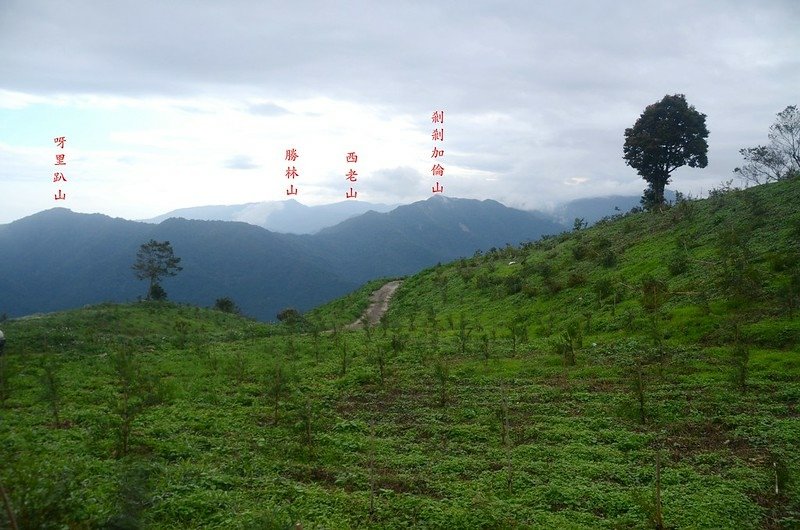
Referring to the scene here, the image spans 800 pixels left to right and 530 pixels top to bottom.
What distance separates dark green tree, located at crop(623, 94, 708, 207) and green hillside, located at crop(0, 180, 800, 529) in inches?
652

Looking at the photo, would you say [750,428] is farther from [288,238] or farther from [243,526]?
[288,238]

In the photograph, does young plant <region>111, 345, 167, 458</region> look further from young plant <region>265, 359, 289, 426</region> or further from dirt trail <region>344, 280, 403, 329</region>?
dirt trail <region>344, 280, 403, 329</region>

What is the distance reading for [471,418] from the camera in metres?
11.6

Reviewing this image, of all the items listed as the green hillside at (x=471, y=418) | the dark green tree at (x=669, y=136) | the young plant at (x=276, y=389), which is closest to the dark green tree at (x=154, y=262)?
the green hillside at (x=471, y=418)

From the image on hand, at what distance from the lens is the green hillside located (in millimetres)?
7273

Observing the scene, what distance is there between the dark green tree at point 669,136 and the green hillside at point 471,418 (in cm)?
1656

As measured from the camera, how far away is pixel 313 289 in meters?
158

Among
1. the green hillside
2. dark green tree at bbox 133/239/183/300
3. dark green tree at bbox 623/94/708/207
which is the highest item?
dark green tree at bbox 623/94/708/207

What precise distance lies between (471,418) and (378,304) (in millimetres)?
28368

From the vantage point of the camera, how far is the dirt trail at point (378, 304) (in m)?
34.2

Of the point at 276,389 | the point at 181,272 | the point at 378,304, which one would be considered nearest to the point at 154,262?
the point at 378,304

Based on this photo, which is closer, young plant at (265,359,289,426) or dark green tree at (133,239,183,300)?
young plant at (265,359,289,426)

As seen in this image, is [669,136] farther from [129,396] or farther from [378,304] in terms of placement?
[129,396]

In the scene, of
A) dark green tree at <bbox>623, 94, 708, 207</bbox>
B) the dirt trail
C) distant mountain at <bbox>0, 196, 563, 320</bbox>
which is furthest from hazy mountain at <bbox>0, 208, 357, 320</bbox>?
dark green tree at <bbox>623, 94, 708, 207</bbox>
